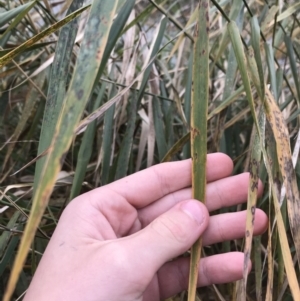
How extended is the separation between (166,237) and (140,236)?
0.03 meters

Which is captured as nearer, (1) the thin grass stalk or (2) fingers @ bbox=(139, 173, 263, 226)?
(1) the thin grass stalk

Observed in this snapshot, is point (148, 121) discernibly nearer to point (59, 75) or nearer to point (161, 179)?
point (161, 179)

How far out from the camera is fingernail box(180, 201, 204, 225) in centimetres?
52

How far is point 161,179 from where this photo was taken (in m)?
0.65

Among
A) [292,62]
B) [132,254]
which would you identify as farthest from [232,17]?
[132,254]

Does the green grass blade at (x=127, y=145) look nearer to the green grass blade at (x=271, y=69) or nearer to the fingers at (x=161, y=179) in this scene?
the fingers at (x=161, y=179)

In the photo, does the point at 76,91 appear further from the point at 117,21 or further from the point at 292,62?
the point at 292,62

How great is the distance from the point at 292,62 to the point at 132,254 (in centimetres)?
36

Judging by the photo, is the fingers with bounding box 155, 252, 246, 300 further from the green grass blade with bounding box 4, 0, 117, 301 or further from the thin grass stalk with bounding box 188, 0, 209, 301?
the green grass blade with bounding box 4, 0, 117, 301

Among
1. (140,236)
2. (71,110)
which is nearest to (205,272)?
(140,236)

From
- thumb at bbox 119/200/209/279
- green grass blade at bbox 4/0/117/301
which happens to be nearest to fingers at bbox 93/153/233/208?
thumb at bbox 119/200/209/279

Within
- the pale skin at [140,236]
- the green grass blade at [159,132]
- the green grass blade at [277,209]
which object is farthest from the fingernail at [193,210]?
the green grass blade at [159,132]

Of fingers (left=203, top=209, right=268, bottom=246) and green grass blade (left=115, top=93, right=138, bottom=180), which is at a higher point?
green grass blade (left=115, top=93, right=138, bottom=180)

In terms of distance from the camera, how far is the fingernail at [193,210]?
521mm
